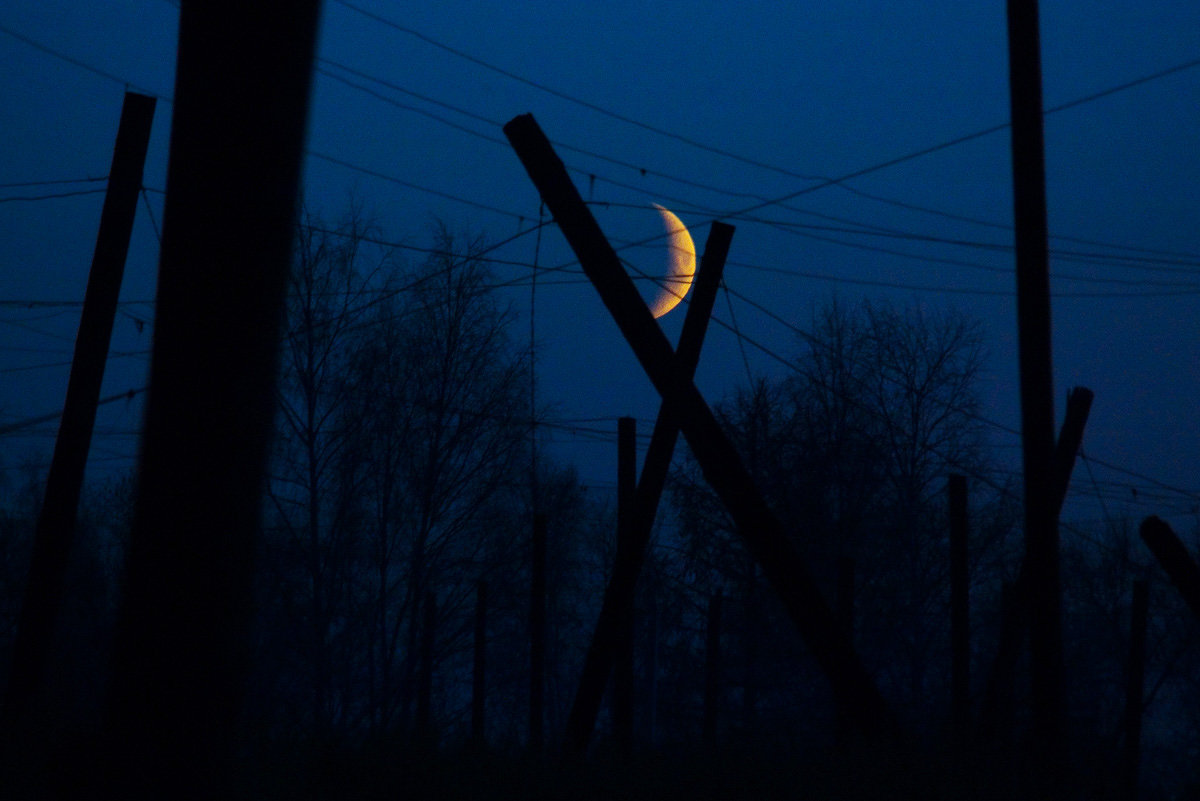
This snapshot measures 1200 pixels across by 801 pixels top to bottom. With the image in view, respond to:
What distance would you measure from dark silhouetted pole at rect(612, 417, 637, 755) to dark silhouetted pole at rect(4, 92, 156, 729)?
4884 mm

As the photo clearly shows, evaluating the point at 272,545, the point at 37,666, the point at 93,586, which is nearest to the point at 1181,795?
the point at 37,666

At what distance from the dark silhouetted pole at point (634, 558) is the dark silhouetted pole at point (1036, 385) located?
8.92 feet

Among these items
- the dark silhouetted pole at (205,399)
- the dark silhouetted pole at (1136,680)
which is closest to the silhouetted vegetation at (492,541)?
the dark silhouetted pole at (1136,680)

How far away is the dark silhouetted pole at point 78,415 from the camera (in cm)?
955

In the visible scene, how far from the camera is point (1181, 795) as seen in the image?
7.02 meters

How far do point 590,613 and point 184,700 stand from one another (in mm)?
41857

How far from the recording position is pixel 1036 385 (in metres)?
7.48

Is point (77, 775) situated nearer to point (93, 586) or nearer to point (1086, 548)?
point (93, 586)

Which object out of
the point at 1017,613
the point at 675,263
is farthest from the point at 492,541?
the point at 1017,613

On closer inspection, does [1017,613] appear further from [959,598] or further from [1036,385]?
[959,598]

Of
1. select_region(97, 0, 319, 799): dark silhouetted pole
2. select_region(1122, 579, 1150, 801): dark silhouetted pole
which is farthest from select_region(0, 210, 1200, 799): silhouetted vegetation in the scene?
select_region(97, 0, 319, 799): dark silhouetted pole

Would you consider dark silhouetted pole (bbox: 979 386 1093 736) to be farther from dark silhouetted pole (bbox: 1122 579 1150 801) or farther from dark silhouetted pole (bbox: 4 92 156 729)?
dark silhouetted pole (bbox: 4 92 156 729)

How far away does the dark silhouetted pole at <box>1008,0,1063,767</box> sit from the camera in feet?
23.5

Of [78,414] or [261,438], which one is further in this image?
[78,414]
